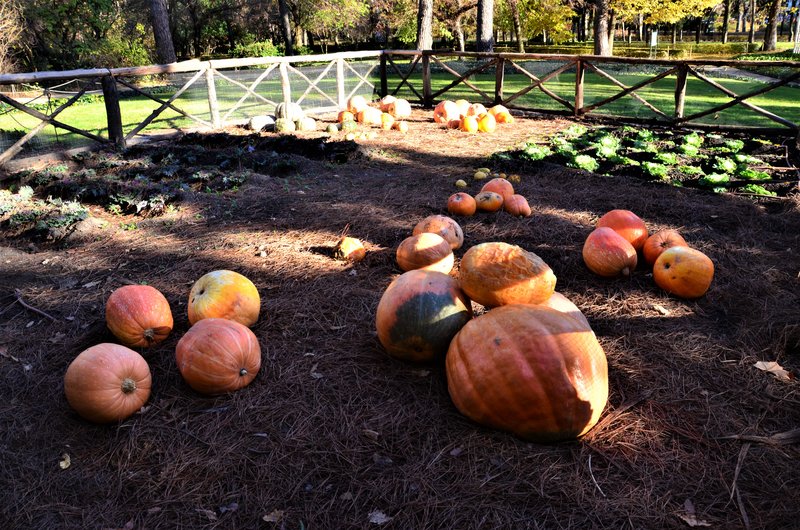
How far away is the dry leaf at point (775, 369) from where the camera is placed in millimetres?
3044

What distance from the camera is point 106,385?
2812 mm

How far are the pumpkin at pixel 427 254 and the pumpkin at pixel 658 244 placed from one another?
62.7 inches

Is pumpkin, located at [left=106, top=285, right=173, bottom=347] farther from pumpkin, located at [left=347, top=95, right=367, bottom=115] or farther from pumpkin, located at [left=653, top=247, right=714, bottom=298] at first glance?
pumpkin, located at [left=347, top=95, right=367, bottom=115]

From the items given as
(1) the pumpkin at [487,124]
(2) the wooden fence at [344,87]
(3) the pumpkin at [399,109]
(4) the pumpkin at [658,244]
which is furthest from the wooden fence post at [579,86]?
(4) the pumpkin at [658,244]

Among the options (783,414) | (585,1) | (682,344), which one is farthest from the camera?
(585,1)

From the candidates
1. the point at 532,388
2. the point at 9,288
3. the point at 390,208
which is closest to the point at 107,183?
the point at 9,288

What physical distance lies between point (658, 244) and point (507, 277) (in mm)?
1886

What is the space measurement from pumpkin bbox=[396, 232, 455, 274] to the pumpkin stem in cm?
204

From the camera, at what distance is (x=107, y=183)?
681cm

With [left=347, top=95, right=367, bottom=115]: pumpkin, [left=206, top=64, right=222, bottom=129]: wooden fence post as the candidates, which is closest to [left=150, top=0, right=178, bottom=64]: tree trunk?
[left=206, top=64, right=222, bottom=129]: wooden fence post

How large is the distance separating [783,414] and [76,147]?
9.73 m

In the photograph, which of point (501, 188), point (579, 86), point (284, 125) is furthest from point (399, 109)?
point (501, 188)

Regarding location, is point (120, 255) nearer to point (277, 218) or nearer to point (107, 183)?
point (277, 218)

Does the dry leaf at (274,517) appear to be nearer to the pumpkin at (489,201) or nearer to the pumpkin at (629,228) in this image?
the pumpkin at (629,228)
